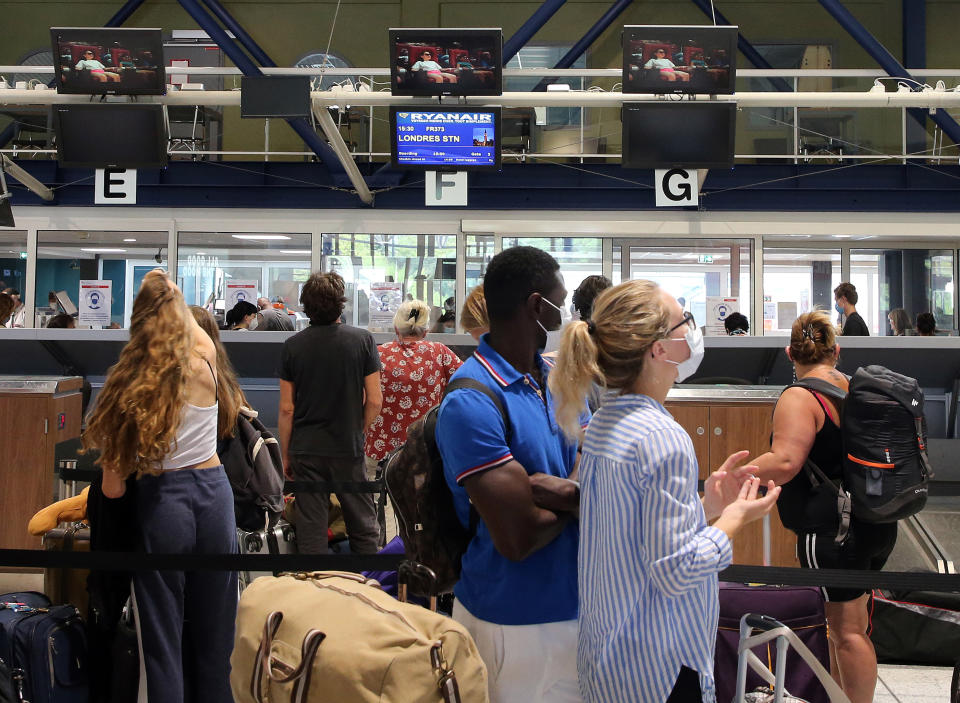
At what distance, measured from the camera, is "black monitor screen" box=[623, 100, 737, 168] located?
8320mm

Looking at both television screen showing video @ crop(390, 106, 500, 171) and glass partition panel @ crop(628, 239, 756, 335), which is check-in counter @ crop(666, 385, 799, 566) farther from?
glass partition panel @ crop(628, 239, 756, 335)

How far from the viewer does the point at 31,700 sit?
2820mm

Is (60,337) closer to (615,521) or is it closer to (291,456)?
(291,456)

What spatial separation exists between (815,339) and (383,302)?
8.49 m

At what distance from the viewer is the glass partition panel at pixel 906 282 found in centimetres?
1273

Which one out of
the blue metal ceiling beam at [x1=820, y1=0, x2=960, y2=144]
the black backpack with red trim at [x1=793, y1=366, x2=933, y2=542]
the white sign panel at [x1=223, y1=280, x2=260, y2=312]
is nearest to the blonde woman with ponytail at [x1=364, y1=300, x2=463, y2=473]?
the black backpack with red trim at [x1=793, y1=366, x2=933, y2=542]

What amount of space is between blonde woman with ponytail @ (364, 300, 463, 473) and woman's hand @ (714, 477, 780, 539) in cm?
292

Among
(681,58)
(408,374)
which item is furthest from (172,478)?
(681,58)

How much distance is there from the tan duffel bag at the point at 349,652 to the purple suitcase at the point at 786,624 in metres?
1.59

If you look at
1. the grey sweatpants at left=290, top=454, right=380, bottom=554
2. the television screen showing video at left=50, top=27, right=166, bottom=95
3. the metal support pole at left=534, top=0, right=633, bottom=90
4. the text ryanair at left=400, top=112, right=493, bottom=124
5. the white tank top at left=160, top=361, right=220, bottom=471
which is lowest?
the grey sweatpants at left=290, top=454, right=380, bottom=554

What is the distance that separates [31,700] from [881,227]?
40.3ft

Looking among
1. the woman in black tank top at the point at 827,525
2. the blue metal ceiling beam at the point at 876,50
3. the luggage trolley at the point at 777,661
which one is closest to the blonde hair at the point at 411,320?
the woman in black tank top at the point at 827,525

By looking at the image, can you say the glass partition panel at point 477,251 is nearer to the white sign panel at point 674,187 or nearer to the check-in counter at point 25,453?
the white sign panel at point 674,187

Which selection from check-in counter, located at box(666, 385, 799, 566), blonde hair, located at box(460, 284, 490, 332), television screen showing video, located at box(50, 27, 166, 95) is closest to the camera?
blonde hair, located at box(460, 284, 490, 332)
